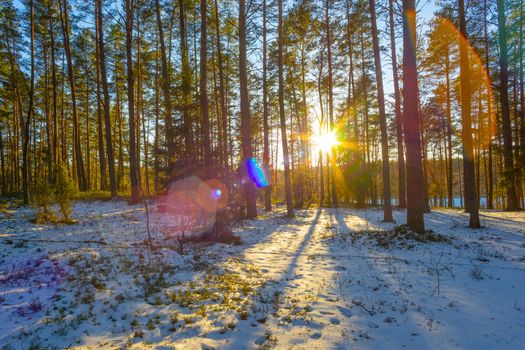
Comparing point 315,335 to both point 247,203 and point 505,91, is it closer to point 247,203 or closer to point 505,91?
point 247,203

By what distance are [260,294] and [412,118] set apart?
792 centimetres

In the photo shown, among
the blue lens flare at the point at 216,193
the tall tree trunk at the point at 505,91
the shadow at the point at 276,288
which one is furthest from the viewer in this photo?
the tall tree trunk at the point at 505,91

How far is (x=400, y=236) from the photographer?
9102 mm

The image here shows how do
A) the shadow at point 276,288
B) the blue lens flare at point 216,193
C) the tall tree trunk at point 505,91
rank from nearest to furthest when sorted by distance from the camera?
the shadow at point 276,288 → the blue lens flare at point 216,193 → the tall tree trunk at point 505,91

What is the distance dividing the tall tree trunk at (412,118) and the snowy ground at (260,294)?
1605mm

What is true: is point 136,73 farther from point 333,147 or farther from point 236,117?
point 333,147

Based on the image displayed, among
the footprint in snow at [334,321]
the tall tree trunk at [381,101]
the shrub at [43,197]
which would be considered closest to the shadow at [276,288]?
the footprint in snow at [334,321]

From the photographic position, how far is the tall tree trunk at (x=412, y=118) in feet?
30.0

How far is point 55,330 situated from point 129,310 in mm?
906

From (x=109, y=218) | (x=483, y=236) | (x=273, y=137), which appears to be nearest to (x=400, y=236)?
(x=483, y=236)

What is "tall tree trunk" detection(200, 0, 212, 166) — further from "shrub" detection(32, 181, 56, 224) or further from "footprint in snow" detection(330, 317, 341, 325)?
"footprint in snow" detection(330, 317, 341, 325)

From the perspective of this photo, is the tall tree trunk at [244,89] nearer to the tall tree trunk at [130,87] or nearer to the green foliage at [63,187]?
the tall tree trunk at [130,87]

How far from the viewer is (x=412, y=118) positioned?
30.3 feet

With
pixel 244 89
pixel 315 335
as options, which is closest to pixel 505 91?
pixel 244 89
